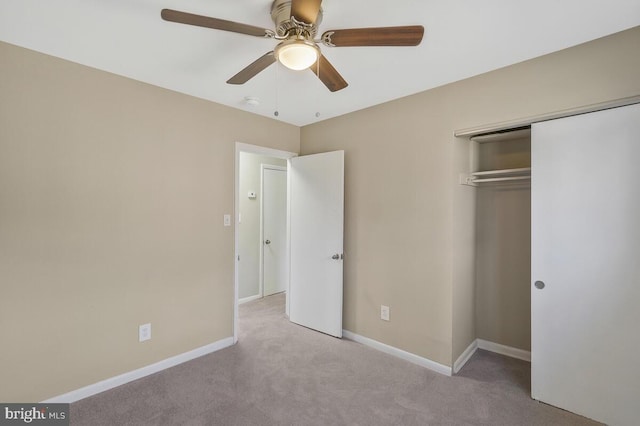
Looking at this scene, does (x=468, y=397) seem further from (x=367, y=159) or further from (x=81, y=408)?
(x=81, y=408)

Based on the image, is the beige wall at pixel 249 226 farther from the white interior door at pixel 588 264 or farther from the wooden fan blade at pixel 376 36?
the white interior door at pixel 588 264

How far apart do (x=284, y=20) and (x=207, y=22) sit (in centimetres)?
37

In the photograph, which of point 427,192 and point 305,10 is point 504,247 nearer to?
point 427,192

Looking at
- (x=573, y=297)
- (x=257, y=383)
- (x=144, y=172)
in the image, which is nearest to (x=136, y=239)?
(x=144, y=172)

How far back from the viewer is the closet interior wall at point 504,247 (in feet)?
9.41

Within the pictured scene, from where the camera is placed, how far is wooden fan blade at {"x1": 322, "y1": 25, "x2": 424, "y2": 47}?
1.43 meters

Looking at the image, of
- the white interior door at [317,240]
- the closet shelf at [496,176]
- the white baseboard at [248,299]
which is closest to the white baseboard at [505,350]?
the white interior door at [317,240]

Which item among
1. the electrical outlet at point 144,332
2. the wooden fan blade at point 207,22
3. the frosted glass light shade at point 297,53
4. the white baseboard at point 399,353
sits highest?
the wooden fan blade at point 207,22

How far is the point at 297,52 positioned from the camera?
150 centimetres

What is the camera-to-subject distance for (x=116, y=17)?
5.67 feet

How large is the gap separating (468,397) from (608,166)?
1.87 meters

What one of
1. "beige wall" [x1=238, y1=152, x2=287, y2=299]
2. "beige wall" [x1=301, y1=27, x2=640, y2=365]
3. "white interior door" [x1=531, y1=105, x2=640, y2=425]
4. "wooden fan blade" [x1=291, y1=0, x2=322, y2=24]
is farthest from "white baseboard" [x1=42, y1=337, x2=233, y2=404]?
"wooden fan blade" [x1=291, y1=0, x2=322, y2=24]

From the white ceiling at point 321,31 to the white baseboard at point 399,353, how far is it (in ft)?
7.96

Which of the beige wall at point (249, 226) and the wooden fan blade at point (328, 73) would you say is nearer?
the wooden fan blade at point (328, 73)
